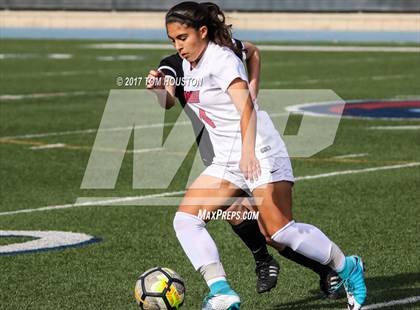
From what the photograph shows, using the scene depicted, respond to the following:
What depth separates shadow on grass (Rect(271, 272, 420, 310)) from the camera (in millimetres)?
7691

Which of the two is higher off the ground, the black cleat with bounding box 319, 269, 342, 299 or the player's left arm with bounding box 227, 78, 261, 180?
the player's left arm with bounding box 227, 78, 261, 180

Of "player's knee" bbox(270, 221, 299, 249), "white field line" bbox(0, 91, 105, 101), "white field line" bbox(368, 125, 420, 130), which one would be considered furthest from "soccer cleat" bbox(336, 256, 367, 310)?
"white field line" bbox(0, 91, 105, 101)

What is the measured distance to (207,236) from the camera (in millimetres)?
7074

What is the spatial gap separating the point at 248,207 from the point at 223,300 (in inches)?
34.7

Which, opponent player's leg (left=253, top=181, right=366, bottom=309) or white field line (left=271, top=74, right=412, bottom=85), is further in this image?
white field line (left=271, top=74, right=412, bottom=85)

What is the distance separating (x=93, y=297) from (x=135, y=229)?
258 cm

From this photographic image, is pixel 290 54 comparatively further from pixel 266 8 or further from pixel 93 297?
pixel 93 297

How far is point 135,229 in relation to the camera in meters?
10.5

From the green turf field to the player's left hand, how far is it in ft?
3.93

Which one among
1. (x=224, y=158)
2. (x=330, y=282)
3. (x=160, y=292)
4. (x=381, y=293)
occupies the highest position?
(x=224, y=158)

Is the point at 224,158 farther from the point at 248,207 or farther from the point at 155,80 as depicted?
the point at 155,80

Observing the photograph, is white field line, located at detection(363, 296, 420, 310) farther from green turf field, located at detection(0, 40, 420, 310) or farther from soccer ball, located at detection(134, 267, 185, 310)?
soccer ball, located at detection(134, 267, 185, 310)

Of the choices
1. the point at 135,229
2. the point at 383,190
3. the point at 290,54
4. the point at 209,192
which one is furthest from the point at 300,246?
the point at 290,54

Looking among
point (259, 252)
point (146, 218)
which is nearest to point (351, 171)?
point (146, 218)
